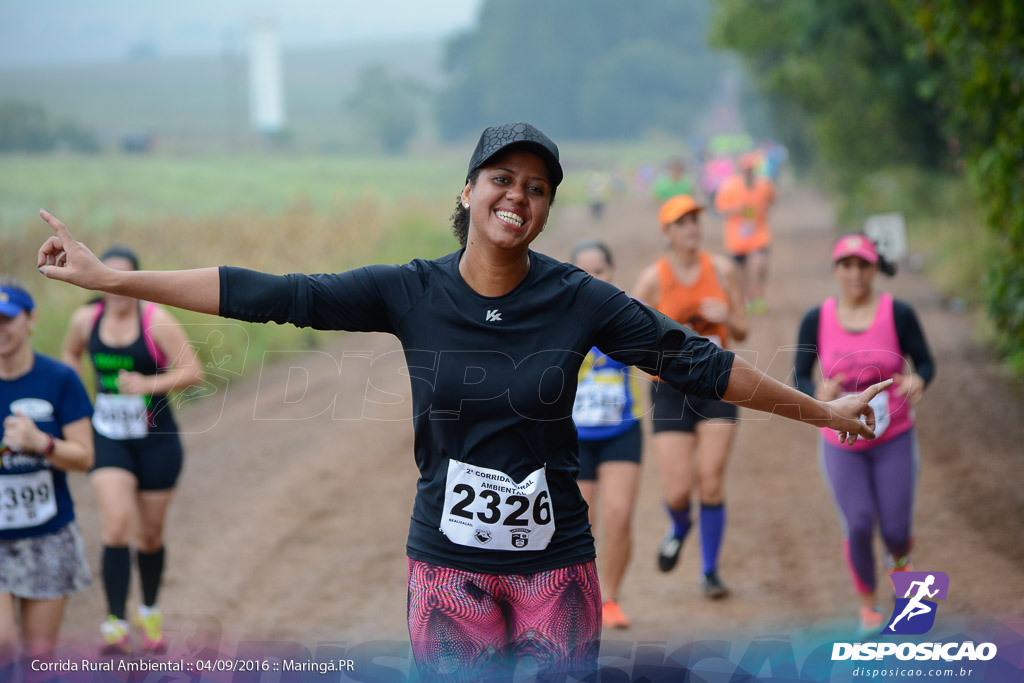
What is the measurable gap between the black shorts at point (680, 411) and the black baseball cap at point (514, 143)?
12.1ft

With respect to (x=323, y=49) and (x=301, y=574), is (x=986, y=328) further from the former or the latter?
(x=323, y=49)

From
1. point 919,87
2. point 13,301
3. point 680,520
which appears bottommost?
point 680,520

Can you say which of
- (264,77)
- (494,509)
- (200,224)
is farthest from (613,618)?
(264,77)

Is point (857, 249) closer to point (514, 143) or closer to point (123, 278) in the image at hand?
point (514, 143)

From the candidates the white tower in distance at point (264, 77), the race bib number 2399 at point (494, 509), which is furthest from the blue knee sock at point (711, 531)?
the white tower in distance at point (264, 77)

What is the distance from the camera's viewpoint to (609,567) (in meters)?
6.42

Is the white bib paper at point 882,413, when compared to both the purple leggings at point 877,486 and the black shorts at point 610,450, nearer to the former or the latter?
the purple leggings at point 877,486

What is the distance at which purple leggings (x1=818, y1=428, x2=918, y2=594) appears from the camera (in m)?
5.79

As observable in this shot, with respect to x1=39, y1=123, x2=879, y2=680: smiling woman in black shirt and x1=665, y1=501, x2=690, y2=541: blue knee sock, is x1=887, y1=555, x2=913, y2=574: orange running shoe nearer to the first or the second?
x1=665, y1=501, x2=690, y2=541: blue knee sock

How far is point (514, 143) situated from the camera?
3.08 meters

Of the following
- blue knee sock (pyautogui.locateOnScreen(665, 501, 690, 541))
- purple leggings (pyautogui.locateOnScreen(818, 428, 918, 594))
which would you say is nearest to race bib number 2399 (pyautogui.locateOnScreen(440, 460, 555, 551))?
purple leggings (pyautogui.locateOnScreen(818, 428, 918, 594))

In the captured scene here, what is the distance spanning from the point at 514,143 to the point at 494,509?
40.6 inches

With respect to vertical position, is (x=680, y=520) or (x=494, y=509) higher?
(x=494, y=509)

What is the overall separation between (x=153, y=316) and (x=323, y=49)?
20287 cm
